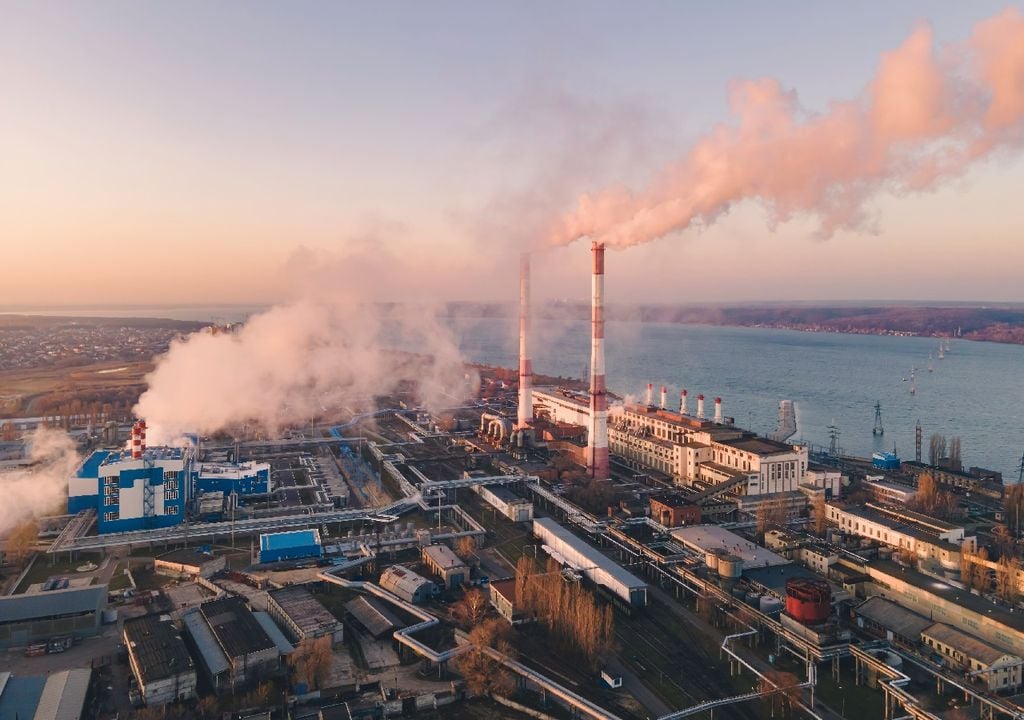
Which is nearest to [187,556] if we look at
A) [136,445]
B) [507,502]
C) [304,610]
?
[136,445]

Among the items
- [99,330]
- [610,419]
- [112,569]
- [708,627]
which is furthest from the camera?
[99,330]

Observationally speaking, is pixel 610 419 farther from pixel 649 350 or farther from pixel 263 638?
pixel 649 350

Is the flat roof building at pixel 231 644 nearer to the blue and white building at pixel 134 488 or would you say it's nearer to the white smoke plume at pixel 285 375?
the blue and white building at pixel 134 488

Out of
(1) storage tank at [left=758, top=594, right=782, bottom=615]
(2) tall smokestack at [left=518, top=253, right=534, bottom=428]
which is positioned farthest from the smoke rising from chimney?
(1) storage tank at [left=758, top=594, right=782, bottom=615]

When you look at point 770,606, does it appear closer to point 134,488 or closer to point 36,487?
point 134,488

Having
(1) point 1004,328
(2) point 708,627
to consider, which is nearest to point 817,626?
(2) point 708,627
